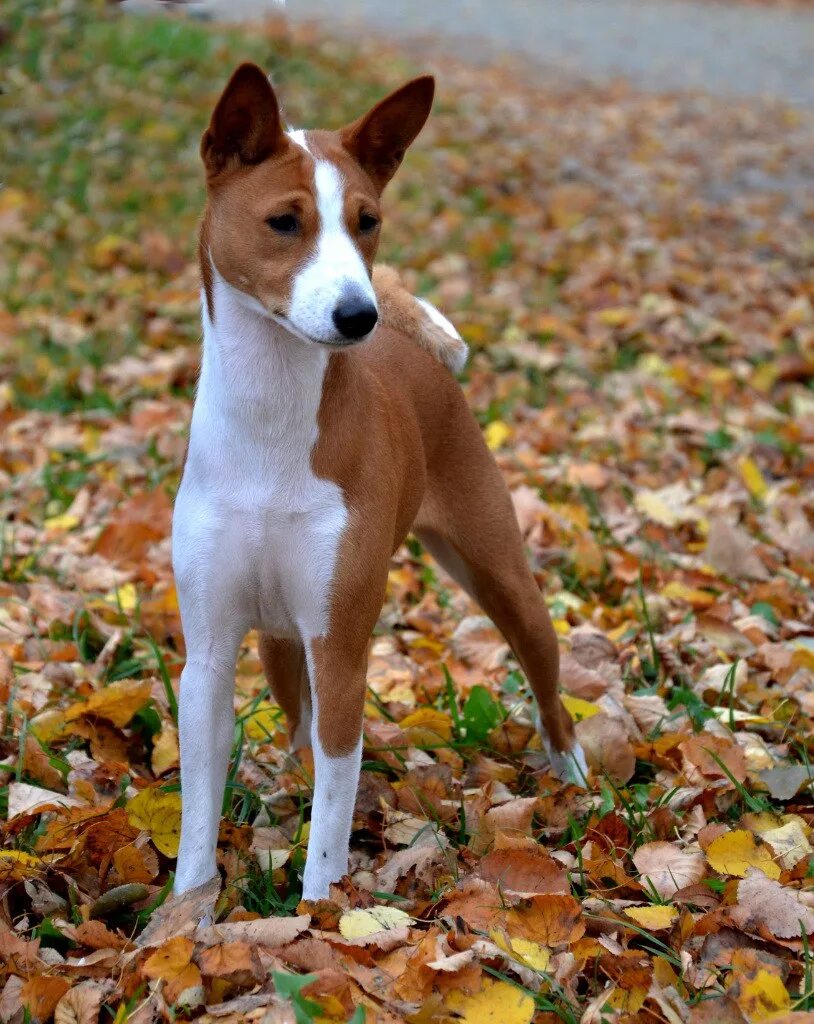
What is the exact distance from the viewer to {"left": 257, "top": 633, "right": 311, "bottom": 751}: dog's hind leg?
3488 millimetres

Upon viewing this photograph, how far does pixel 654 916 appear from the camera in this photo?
2844 mm

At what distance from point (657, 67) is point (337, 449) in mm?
15581

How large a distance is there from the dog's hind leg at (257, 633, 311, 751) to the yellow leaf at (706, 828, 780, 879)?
1120 millimetres

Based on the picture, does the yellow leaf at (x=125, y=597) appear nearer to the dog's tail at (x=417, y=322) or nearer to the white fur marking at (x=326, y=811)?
the dog's tail at (x=417, y=322)

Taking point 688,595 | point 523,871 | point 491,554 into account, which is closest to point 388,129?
point 491,554

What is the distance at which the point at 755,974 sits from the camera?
2605mm

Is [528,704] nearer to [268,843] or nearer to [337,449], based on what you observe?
[268,843]

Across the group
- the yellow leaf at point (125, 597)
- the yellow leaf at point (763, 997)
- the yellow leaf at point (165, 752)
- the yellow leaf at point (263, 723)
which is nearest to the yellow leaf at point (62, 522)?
the yellow leaf at point (125, 597)

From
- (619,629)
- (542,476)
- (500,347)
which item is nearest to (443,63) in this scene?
(500,347)

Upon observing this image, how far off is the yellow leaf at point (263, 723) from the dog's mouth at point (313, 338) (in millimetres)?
1442

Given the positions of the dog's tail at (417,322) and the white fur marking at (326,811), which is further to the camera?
the dog's tail at (417,322)

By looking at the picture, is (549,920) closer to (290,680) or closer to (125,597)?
(290,680)

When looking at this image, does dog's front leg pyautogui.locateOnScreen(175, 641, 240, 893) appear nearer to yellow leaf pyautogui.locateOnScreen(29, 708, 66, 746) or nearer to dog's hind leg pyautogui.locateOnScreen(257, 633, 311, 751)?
dog's hind leg pyautogui.locateOnScreen(257, 633, 311, 751)

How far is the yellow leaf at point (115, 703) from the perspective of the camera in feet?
11.7
